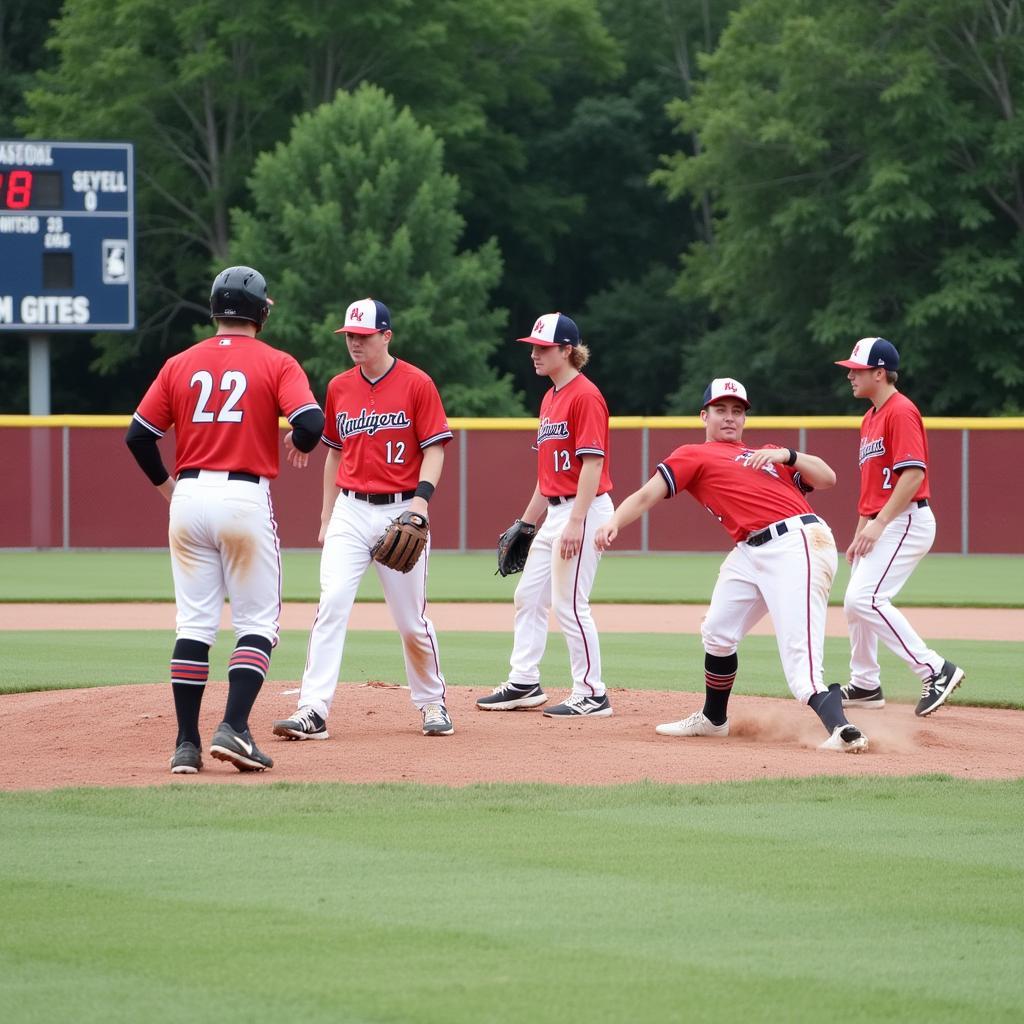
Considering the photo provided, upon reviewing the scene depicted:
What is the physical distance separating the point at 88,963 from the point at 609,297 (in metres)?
40.5

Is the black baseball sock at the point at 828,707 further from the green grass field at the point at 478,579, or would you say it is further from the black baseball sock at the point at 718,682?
the green grass field at the point at 478,579

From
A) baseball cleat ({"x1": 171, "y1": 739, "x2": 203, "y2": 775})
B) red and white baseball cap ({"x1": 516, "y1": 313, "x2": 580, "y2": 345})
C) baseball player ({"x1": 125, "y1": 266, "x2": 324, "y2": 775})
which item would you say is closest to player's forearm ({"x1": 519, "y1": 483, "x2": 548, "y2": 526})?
red and white baseball cap ({"x1": 516, "y1": 313, "x2": 580, "y2": 345})

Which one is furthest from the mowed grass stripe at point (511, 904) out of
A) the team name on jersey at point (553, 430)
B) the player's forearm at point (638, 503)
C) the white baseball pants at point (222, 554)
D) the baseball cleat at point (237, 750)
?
the team name on jersey at point (553, 430)

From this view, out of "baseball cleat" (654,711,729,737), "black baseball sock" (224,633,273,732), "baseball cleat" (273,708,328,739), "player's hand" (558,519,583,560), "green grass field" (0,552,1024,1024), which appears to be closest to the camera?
"green grass field" (0,552,1024,1024)

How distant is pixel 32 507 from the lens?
24.4 meters

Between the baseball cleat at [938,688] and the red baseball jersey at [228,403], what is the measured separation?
3.80 m

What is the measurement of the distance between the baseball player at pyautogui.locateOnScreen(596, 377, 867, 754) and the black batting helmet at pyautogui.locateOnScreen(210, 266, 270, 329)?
1.77 metres

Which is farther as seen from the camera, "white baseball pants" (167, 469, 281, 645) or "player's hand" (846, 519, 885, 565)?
"player's hand" (846, 519, 885, 565)

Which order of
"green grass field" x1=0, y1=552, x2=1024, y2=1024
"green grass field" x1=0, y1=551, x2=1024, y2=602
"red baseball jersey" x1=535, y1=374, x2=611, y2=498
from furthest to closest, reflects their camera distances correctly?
"green grass field" x1=0, y1=551, x2=1024, y2=602 < "red baseball jersey" x1=535, y1=374, x2=611, y2=498 < "green grass field" x1=0, y1=552, x2=1024, y2=1024

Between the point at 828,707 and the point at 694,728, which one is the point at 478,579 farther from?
the point at 828,707

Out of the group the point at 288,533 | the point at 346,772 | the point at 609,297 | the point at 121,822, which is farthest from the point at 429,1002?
the point at 609,297

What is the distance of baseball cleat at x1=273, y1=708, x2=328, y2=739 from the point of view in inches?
292

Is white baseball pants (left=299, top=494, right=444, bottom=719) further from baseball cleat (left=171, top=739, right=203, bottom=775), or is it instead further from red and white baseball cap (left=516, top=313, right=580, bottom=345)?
red and white baseball cap (left=516, top=313, right=580, bottom=345)

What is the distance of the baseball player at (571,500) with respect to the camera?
8.17 meters
